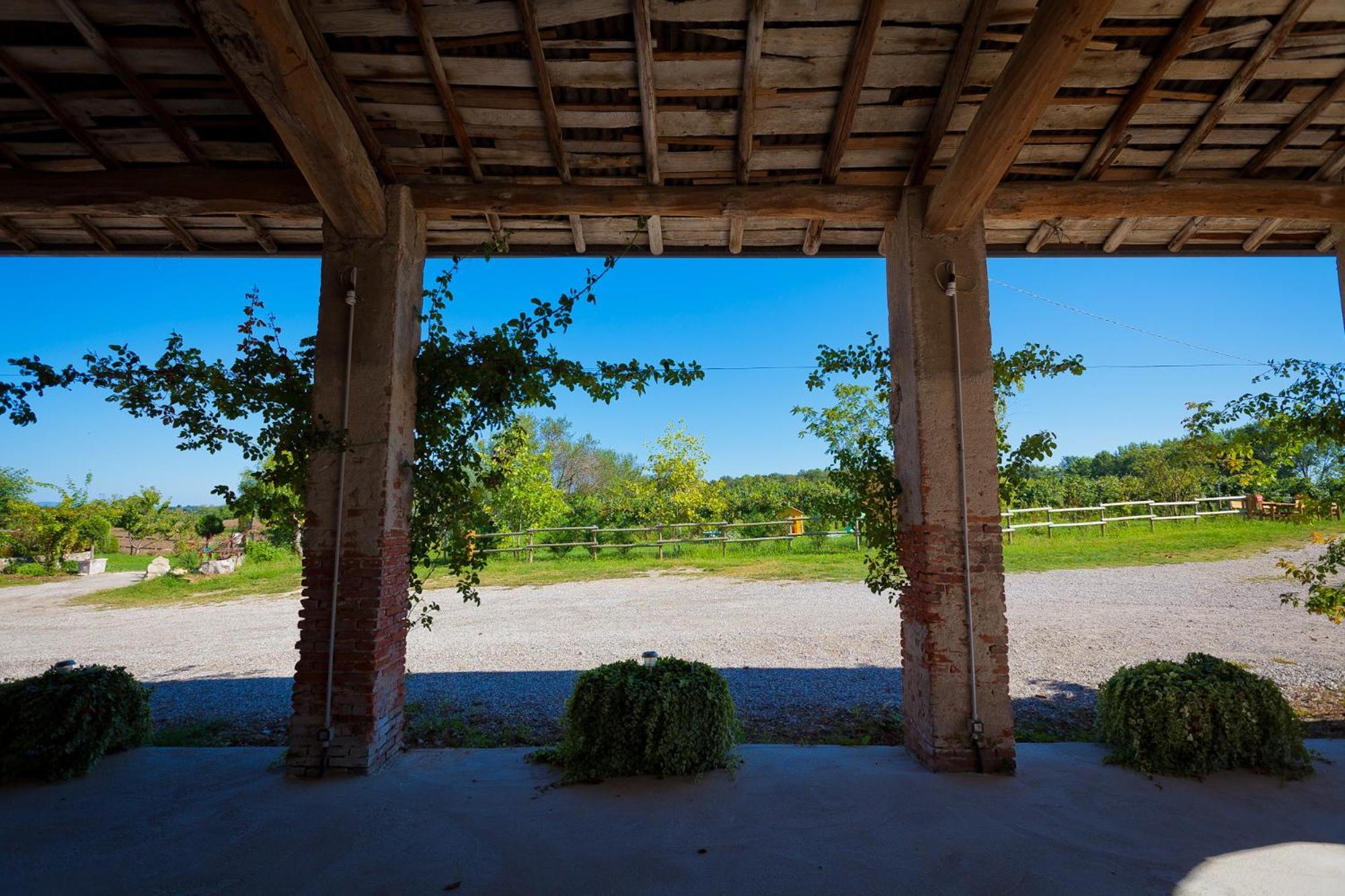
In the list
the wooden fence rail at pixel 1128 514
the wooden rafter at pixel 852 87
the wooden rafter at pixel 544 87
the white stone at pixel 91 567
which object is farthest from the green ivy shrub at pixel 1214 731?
the white stone at pixel 91 567

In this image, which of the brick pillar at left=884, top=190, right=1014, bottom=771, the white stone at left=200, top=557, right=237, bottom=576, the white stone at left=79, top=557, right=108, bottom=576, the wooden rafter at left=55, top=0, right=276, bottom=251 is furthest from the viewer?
the white stone at left=79, top=557, right=108, bottom=576

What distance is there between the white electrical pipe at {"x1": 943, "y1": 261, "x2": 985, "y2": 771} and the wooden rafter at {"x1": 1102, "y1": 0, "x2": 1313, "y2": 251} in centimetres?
167

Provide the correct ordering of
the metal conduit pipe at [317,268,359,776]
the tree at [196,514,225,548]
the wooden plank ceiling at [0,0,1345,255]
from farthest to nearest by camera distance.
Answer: the tree at [196,514,225,548] < the metal conduit pipe at [317,268,359,776] < the wooden plank ceiling at [0,0,1345,255]

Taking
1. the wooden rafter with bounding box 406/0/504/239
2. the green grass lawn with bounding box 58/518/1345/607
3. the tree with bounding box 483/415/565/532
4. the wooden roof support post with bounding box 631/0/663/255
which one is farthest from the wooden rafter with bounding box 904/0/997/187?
the tree with bounding box 483/415/565/532

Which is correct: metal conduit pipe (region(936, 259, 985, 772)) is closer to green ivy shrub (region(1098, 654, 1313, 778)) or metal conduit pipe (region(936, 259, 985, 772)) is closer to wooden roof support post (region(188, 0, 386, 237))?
green ivy shrub (region(1098, 654, 1313, 778))

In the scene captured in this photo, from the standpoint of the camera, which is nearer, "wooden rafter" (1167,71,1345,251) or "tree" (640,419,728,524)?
"wooden rafter" (1167,71,1345,251)

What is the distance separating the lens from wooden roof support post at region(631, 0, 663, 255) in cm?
340

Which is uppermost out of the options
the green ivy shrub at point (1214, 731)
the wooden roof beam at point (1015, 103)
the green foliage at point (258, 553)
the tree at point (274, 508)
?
the wooden roof beam at point (1015, 103)

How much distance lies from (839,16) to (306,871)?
4.71m

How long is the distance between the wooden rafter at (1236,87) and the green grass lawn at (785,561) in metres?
10.3

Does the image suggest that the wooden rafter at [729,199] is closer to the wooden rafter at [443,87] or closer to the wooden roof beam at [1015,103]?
the wooden rafter at [443,87]

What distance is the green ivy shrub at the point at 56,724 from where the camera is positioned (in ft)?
12.6

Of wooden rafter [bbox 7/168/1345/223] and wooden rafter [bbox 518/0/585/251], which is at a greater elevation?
wooden rafter [bbox 518/0/585/251]

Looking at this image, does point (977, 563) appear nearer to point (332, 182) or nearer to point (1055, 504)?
point (332, 182)
